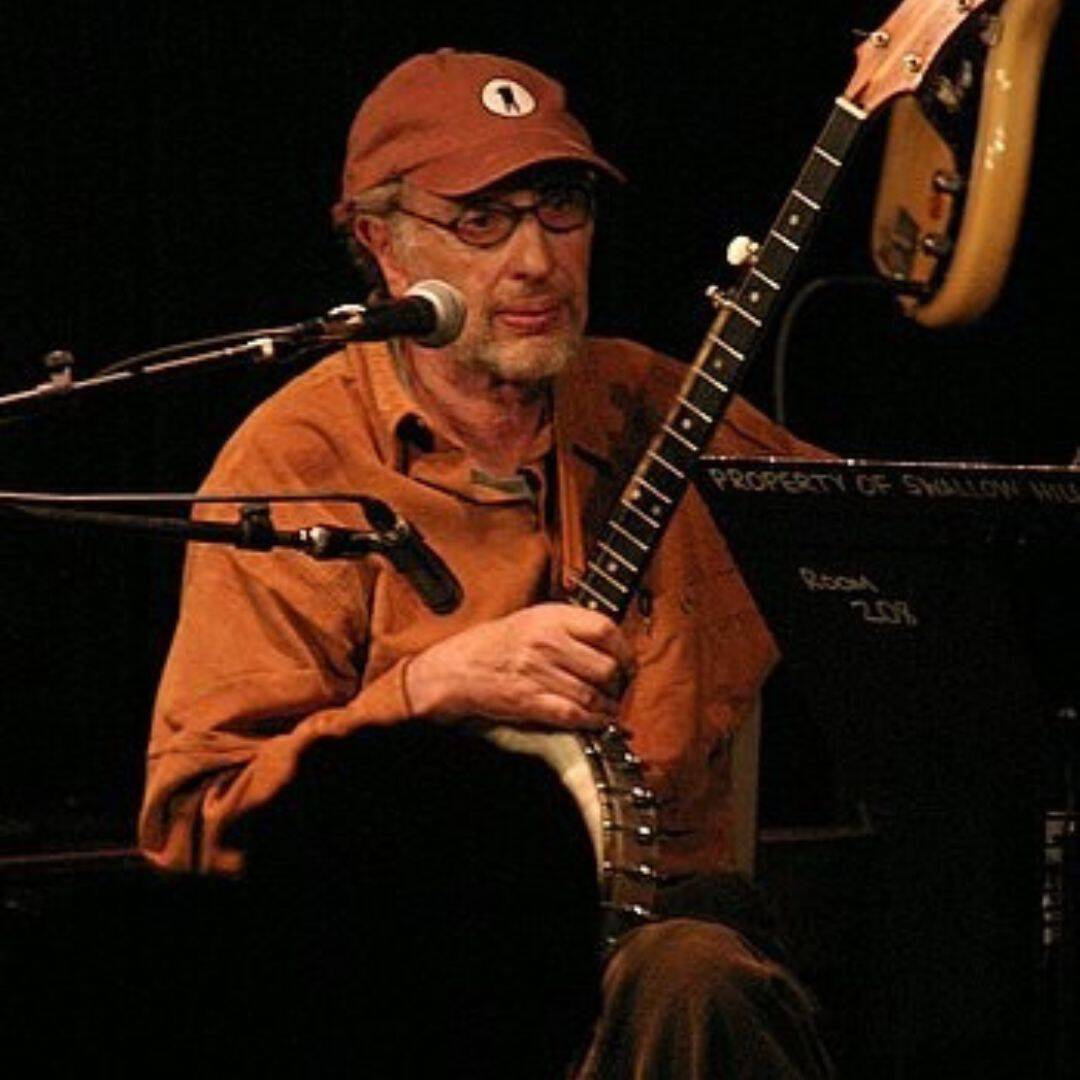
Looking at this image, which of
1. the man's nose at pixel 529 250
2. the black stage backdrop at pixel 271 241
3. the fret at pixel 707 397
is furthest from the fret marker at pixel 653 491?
the black stage backdrop at pixel 271 241

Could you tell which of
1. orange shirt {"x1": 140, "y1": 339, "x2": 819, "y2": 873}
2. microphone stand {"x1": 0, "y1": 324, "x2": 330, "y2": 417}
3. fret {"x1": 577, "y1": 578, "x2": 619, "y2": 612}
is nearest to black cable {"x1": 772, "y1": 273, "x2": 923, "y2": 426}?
orange shirt {"x1": 140, "y1": 339, "x2": 819, "y2": 873}

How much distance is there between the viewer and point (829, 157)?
3.17 metres

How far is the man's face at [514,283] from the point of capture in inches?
131

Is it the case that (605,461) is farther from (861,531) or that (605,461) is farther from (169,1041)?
(169,1041)

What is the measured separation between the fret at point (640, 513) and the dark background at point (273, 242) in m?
0.89

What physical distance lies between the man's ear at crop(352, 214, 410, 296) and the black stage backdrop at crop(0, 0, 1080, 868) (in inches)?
20.2

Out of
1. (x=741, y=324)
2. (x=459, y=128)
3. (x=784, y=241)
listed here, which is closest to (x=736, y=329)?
(x=741, y=324)

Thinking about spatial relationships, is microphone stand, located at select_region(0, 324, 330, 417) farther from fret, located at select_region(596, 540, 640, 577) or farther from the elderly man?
fret, located at select_region(596, 540, 640, 577)

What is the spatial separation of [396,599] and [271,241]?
39.0 inches

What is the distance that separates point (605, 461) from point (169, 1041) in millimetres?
1002

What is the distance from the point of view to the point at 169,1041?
9.14ft

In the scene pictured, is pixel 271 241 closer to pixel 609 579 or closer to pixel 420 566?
pixel 609 579

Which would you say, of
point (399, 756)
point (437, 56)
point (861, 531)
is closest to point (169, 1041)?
point (399, 756)

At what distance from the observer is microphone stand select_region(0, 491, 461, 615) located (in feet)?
8.21
